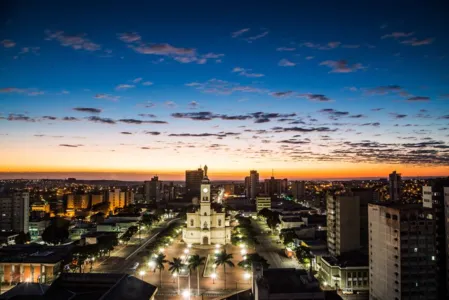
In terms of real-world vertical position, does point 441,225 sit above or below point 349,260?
above

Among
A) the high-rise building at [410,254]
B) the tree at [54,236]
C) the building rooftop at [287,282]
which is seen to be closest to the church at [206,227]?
the tree at [54,236]

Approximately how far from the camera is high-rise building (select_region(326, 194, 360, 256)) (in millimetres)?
65500

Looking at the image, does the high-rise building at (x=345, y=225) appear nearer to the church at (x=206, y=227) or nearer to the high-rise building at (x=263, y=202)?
the church at (x=206, y=227)

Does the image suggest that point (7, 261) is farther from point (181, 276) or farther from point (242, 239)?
point (242, 239)

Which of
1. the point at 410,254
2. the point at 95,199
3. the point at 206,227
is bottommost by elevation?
the point at 206,227

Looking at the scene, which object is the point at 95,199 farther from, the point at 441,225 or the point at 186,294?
the point at 441,225

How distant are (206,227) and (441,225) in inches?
1849

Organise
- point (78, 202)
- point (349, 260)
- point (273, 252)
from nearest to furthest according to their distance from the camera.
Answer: point (349, 260) < point (273, 252) < point (78, 202)

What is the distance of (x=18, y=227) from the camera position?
94.6 metres

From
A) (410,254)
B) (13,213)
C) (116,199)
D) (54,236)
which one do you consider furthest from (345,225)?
(116,199)

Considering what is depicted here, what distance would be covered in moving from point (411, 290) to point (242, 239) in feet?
132

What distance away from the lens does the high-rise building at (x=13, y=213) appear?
9450 centimetres

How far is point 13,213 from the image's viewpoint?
9469 centimetres

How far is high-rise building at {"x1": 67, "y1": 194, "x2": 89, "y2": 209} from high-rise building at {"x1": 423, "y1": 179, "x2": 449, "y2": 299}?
462 feet
